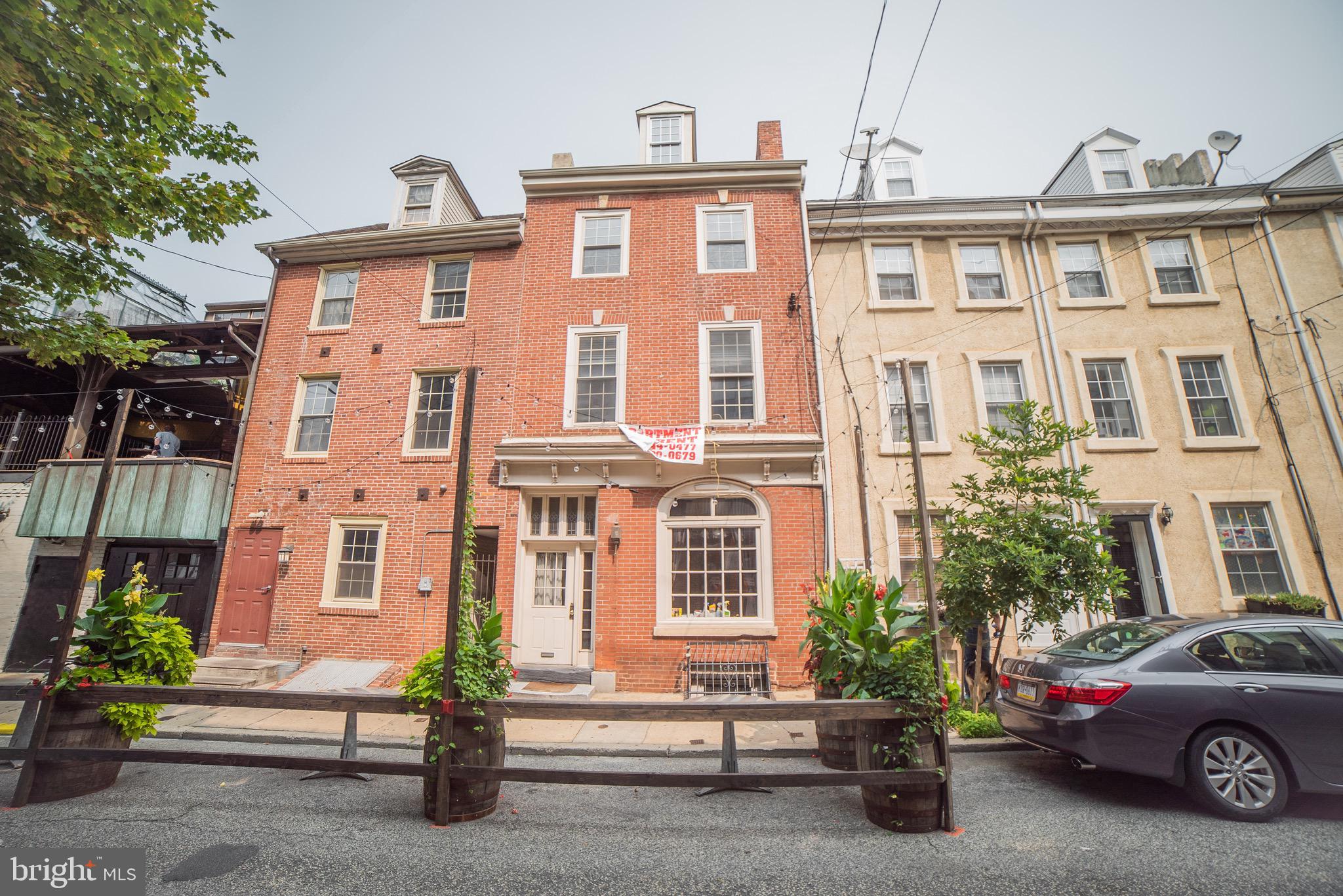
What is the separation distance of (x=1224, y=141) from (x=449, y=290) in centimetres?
1830

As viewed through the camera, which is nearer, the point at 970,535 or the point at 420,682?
the point at 420,682

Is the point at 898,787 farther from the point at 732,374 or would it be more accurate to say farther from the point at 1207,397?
the point at 1207,397

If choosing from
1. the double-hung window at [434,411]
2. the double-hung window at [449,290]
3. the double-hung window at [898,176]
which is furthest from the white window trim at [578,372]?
the double-hung window at [898,176]

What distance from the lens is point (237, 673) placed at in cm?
977

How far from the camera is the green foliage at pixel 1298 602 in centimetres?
903

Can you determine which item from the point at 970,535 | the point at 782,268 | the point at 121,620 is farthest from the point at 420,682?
the point at 782,268

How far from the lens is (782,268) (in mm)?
11352

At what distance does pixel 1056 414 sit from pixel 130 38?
599 inches

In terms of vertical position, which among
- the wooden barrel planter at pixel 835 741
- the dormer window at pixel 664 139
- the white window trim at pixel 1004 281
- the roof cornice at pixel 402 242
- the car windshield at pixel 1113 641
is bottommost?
the wooden barrel planter at pixel 835 741

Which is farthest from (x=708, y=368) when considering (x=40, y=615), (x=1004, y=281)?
(x=40, y=615)

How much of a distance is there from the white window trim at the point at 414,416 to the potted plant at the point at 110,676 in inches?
224

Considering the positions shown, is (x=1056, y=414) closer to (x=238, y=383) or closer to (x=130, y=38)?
(x=130, y=38)

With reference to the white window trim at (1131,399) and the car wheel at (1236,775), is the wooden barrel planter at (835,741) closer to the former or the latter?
the car wheel at (1236,775)

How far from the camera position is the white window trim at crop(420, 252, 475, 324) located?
39.1 ft
